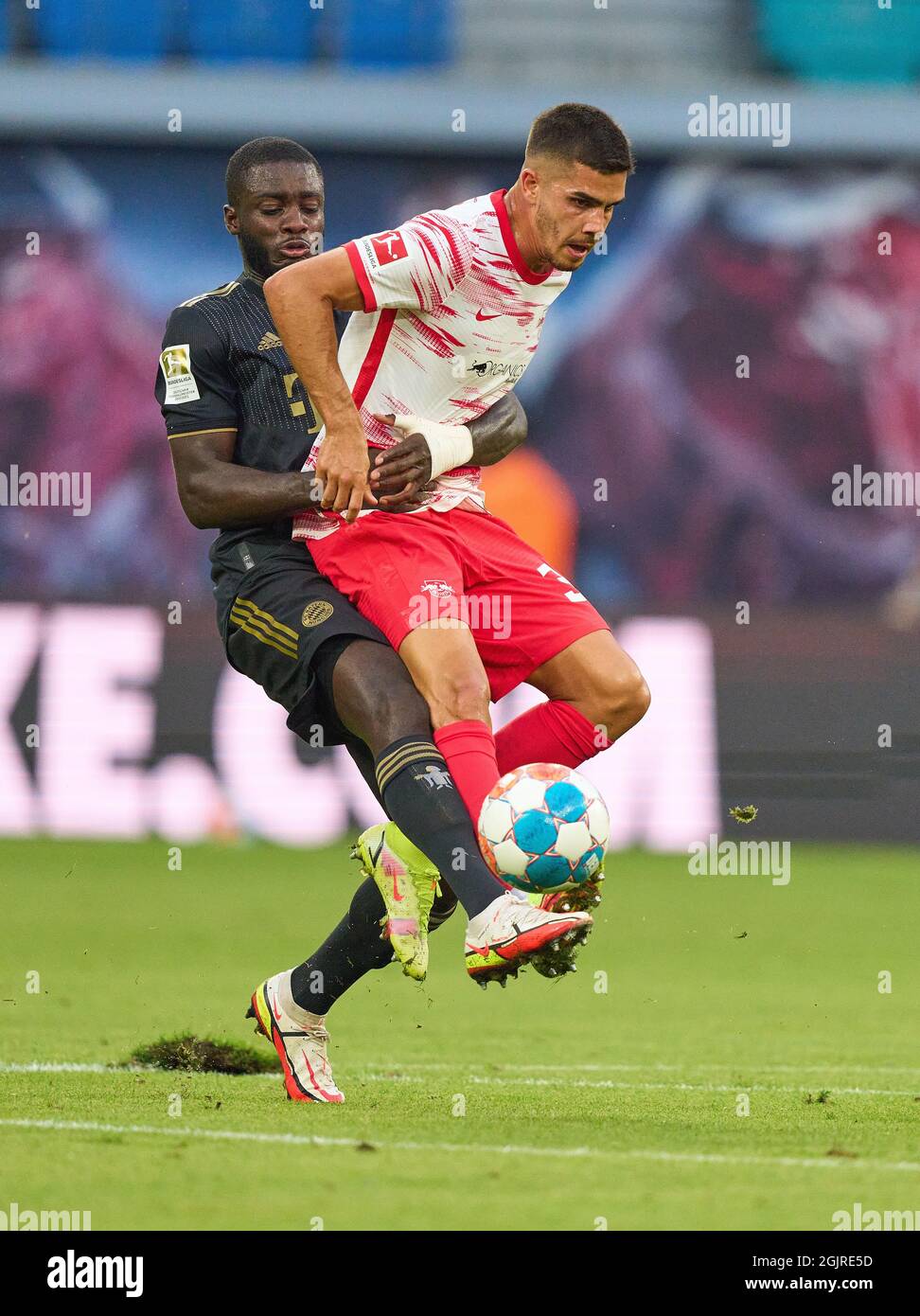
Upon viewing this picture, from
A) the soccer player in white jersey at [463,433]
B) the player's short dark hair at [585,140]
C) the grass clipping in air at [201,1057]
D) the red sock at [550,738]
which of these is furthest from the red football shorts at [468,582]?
the grass clipping in air at [201,1057]

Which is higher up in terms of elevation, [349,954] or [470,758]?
[470,758]

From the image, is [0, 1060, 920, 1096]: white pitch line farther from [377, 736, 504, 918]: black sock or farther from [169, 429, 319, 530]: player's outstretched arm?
[169, 429, 319, 530]: player's outstretched arm

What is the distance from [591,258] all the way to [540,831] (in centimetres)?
1678

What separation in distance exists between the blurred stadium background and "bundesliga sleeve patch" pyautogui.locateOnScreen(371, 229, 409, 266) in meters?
14.0

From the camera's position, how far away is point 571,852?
5.62m

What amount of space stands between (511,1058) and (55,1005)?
88.4 inches

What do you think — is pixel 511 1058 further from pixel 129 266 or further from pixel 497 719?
pixel 129 266

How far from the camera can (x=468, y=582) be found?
21.4 ft

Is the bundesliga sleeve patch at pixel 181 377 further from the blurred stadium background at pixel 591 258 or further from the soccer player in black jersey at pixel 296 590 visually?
the blurred stadium background at pixel 591 258

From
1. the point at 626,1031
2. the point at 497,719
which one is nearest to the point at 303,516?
the point at 626,1031

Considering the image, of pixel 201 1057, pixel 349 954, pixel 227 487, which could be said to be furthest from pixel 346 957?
pixel 227 487

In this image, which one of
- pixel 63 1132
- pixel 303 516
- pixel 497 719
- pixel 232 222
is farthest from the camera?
pixel 497 719

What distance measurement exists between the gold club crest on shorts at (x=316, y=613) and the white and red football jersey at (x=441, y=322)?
329 mm

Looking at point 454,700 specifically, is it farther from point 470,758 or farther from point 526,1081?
point 526,1081
